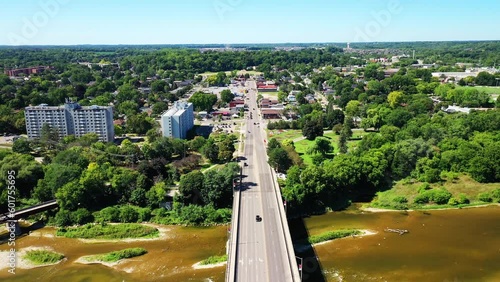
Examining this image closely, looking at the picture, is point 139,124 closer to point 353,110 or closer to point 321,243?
point 353,110

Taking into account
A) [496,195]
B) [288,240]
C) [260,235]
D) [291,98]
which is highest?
[291,98]

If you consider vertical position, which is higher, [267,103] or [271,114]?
[267,103]

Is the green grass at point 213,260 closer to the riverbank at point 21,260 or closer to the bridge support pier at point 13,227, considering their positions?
the riverbank at point 21,260

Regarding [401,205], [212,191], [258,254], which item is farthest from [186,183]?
[401,205]

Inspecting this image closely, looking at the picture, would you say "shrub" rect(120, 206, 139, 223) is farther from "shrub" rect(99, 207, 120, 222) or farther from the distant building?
the distant building

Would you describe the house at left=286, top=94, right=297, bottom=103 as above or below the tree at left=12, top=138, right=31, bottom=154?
above

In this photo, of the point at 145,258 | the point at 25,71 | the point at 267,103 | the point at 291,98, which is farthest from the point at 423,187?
the point at 25,71

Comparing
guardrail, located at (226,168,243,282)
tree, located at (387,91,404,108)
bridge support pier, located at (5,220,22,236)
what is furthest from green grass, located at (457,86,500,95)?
bridge support pier, located at (5,220,22,236)
